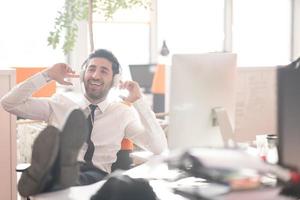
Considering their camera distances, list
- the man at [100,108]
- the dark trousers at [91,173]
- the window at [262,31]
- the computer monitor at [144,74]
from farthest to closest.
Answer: the window at [262,31]
the computer monitor at [144,74]
the man at [100,108]
the dark trousers at [91,173]

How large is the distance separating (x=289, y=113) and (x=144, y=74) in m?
4.05

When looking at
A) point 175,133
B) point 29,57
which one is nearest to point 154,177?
point 175,133

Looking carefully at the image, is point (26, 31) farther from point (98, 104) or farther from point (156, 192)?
point (156, 192)

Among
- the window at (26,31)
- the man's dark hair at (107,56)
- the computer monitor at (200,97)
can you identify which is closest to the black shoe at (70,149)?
the computer monitor at (200,97)

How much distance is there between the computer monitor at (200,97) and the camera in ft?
6.60

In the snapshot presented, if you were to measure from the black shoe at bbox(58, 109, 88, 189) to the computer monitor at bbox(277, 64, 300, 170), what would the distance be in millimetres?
613

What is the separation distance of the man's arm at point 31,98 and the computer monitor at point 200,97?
37.3 inches

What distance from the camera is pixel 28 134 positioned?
4180 millimetres

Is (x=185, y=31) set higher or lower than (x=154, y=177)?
higher

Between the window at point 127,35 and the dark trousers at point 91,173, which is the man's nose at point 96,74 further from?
the window at point 127,35

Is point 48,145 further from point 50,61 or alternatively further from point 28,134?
point 50,61

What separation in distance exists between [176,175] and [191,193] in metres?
0.62

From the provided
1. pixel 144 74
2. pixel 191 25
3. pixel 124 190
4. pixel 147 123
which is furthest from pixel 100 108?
pixel 191 25

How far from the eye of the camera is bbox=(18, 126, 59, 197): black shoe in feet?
4.60
